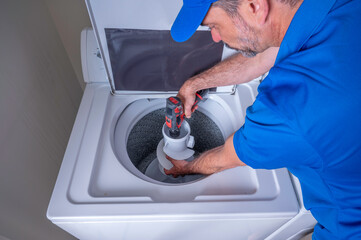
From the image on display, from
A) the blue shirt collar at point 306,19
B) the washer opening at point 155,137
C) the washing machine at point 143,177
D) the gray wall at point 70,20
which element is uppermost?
the blue shirt collar at point 306,19

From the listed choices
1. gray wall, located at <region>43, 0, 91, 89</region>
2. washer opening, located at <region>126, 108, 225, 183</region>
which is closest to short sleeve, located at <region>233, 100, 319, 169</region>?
washer opening, located at <region>126, 108, 225, 183</region>

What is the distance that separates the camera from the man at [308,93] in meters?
0.48

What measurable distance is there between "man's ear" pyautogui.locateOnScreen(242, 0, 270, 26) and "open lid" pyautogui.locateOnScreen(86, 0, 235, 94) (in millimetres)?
248

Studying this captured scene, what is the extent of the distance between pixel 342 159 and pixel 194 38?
1.83 ft

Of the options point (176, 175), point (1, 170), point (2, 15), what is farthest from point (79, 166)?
point (2, 15)

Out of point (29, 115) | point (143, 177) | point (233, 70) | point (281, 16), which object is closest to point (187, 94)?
point (233, 70)

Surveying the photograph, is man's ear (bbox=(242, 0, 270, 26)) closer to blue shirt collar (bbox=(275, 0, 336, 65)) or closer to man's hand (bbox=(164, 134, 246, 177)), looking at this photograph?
blue shirt collar (bbox=(275, 0, 336, 65))

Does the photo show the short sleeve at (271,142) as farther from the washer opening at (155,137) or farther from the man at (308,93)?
the washer opening at (155,137)

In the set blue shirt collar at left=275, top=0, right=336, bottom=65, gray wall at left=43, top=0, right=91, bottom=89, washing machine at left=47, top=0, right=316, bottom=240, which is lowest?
washing machine at left=47, top=0, right=316, bottom=240

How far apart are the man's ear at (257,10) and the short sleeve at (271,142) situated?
0.18 meters

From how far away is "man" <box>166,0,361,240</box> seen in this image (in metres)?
0.48

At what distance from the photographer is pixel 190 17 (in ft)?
2.04

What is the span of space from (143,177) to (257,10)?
0.63 metres

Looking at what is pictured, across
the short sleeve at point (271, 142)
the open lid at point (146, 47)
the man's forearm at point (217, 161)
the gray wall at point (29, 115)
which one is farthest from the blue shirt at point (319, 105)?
the gray wall at point (29, 115)
